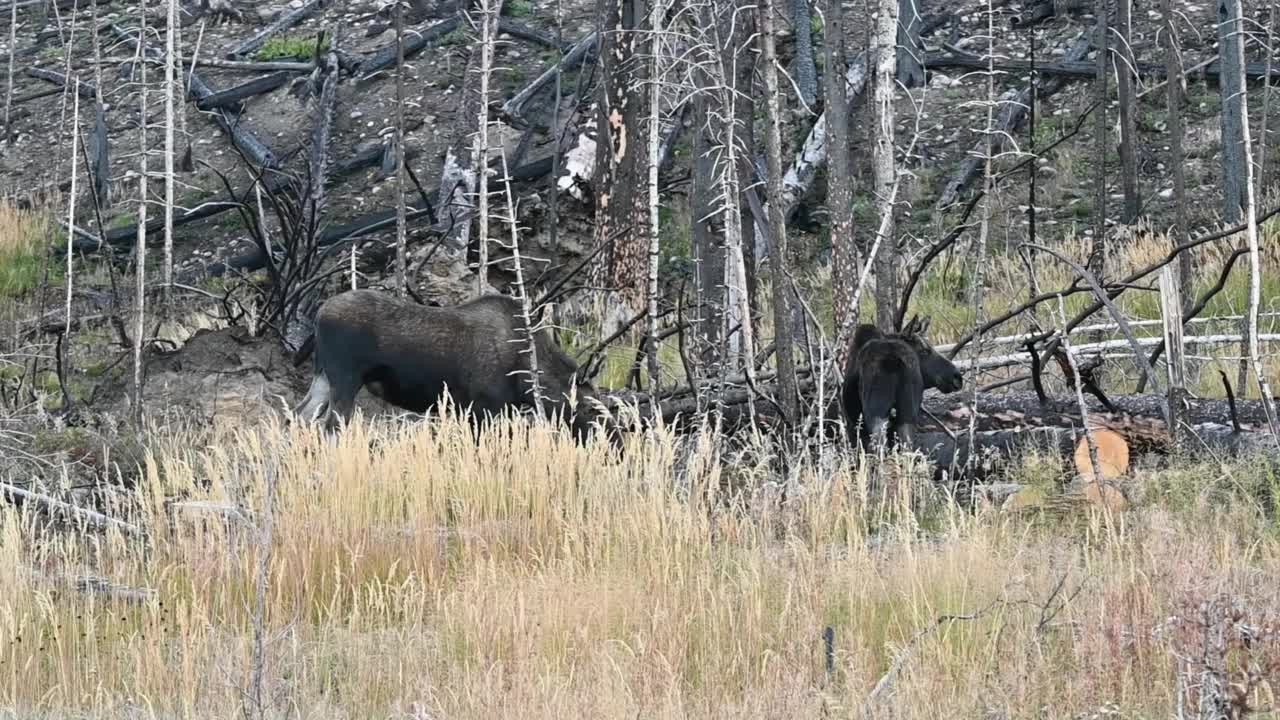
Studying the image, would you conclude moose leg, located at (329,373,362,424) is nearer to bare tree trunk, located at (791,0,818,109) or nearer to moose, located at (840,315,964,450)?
moose, located at (840,315,964,450)

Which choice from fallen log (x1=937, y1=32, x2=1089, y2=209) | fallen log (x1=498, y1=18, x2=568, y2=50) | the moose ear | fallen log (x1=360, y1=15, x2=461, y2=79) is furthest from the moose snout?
fallen log (x1=498, y1=18, x2=568, y2=50)

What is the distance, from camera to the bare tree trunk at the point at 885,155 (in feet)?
40.5

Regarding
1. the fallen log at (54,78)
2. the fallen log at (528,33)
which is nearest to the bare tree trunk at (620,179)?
the fallen log at (528,33)

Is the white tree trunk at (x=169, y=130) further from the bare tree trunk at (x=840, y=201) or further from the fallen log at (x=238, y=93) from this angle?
the fallen log at (x=238, y=93)

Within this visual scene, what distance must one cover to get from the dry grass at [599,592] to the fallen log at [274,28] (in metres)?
19.3

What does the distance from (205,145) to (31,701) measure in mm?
19770

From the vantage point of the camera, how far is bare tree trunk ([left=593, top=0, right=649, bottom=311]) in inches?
688

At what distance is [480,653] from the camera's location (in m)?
7.09

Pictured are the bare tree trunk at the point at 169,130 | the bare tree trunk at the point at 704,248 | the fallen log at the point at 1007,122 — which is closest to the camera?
the bare tree trunk at the point at 704,248

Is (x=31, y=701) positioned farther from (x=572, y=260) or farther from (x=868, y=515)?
(x=572, y=260)

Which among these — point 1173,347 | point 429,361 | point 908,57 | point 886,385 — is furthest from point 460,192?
point 1173,347

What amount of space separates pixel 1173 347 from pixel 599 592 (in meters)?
4.19

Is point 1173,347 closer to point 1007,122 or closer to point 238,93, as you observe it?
point 1007,122

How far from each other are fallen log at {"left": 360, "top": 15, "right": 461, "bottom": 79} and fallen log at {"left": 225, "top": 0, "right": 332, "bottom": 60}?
2.34 metres
